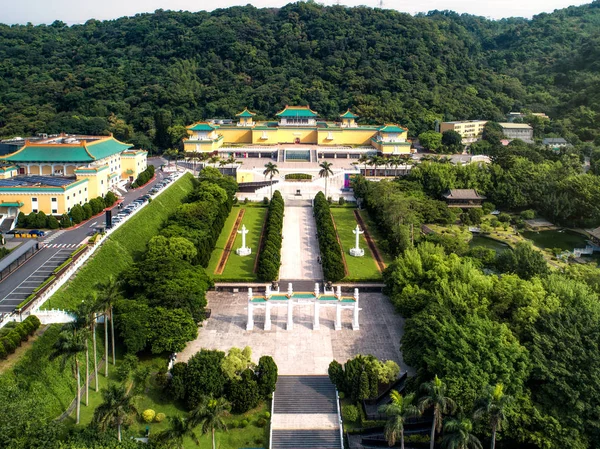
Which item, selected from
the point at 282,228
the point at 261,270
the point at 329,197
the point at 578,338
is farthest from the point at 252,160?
the point at 578,338

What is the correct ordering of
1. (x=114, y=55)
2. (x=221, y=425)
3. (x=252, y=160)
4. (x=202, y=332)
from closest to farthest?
1. (x=221, y=425)
2. (x=202, y=332)
3. (x=252, y=160)
4. (x=114, y=55)

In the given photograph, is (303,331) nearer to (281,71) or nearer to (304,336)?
(304,336)

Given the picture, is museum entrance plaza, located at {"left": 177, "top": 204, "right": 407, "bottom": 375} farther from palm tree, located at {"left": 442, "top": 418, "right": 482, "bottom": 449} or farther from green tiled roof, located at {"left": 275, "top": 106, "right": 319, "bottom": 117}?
green tiled roof, located at {"left": 275, "top": 106, "right": 319, "bottom": 117}

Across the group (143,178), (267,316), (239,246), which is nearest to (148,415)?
(267,316)

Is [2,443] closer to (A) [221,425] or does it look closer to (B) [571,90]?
(A) [221,425]

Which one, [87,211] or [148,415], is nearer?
[148,415]

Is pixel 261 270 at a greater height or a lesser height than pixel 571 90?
lesser

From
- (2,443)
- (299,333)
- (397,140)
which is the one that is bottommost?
(299,333)
